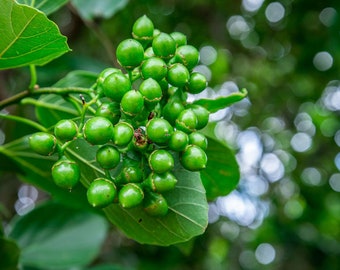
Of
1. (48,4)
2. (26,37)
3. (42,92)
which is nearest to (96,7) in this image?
(48,4)

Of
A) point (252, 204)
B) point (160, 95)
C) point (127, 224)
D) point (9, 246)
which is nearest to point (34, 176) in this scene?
point (9, 246)

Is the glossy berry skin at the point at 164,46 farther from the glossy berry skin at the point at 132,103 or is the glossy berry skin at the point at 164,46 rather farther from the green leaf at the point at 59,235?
the green leaf at the point at 59,235

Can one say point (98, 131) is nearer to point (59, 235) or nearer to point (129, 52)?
point (129, 52)

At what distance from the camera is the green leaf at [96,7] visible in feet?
7.62

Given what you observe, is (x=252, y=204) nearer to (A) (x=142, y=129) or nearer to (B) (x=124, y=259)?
(B) (x=124, y=259)

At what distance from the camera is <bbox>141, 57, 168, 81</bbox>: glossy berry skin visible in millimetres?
1061

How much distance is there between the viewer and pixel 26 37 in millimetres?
1077

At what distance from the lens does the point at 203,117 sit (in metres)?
1.12

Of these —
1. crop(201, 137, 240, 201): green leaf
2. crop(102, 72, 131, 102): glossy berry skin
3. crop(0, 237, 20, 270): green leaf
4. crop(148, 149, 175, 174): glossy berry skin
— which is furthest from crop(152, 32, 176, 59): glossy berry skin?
crop(0, 237, 20, 270): green leaf

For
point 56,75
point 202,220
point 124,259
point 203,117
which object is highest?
point 203,117

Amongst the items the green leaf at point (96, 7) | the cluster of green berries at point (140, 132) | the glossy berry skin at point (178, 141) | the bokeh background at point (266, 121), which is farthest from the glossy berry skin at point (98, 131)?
the bokeh background at point (266, 121)

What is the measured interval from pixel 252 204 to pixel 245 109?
3.23ft

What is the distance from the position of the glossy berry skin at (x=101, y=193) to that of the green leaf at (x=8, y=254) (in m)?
0.59

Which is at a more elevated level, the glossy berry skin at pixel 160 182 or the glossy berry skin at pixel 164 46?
the glossy berry skin at pixel 164 46
